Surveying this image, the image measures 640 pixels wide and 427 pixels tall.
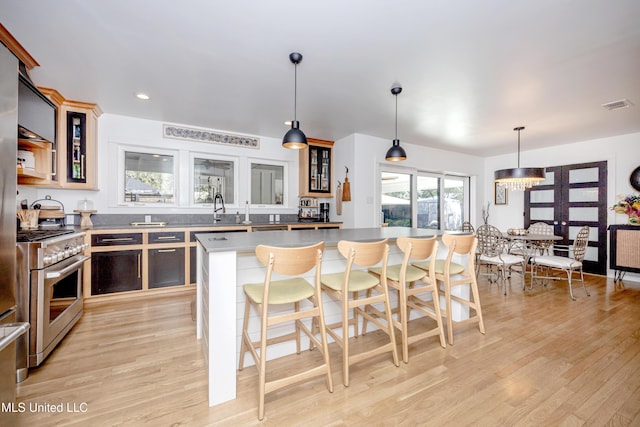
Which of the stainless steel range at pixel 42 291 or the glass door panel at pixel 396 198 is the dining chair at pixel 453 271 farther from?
the stainless steel range at pixel 42 291

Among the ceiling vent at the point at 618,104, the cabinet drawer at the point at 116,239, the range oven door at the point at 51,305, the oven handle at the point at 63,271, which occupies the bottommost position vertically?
the range oven door at the point at 51,305

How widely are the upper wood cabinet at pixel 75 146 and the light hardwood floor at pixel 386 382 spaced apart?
68.7 inches

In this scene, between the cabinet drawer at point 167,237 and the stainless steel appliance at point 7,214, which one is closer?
the stainless steel appliance at point 7,214

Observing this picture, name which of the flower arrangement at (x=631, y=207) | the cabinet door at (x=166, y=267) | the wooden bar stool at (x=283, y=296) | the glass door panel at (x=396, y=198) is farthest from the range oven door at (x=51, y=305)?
the flower arrangement at (x=631, y=207)

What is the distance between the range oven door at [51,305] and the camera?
79.1 inches

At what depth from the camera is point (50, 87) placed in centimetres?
301

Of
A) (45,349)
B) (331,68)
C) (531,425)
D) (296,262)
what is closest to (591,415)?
(531,425)

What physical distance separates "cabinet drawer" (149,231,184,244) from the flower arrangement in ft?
22.5

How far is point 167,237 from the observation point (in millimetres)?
3695

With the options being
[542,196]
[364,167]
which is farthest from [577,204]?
[364,167]

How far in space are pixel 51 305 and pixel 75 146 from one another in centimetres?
223

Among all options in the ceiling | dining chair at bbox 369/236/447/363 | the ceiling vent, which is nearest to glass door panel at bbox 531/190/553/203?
the ceiling

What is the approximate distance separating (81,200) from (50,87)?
1440 mm

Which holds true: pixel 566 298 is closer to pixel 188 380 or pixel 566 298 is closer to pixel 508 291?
pixel 508 291
